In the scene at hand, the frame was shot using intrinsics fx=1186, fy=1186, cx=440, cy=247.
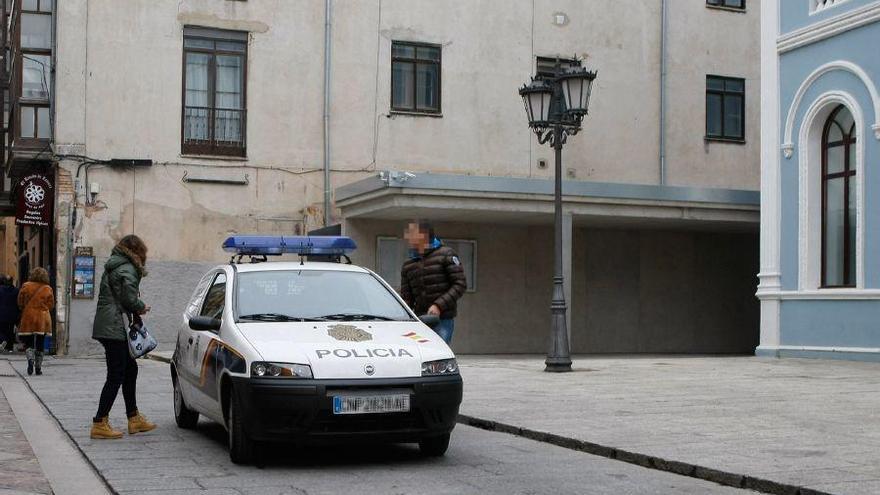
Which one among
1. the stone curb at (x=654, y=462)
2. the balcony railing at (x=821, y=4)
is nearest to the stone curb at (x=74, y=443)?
the stone curb at (x=654, y=462)

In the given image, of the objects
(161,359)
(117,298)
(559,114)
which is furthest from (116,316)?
(161,359)

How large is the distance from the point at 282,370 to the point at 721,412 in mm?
4687

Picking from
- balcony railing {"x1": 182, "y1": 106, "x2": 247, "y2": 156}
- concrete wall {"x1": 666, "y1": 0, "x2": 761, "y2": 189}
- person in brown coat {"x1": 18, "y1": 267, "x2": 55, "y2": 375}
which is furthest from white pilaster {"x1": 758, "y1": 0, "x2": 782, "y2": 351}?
person in brown coat {"x1": 18, "y1": 267, "x2": 55, "y2": 375}

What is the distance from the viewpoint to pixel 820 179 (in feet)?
62.3

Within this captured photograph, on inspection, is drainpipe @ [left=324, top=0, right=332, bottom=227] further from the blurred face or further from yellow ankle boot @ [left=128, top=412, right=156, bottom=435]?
yellow ankle boot @ [left=128, top=412, right=156, bottom=435]

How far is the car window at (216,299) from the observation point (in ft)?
30.1

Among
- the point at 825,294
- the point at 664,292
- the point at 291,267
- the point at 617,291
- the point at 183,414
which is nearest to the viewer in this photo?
the point at 291,267

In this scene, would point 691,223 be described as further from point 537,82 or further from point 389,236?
point 537,82

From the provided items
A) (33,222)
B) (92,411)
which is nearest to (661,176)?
(33,222)

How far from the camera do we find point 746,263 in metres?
28.5

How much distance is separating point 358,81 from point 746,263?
34.0 feet

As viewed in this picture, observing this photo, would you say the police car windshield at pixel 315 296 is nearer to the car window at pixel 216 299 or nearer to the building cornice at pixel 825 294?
the car window at pixel 216 299

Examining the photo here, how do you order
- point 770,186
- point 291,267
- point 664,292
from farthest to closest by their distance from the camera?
1. point 664,292
2. point 770,186
3. point 291,267

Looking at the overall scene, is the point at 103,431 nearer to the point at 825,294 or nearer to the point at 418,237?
the point at 418,237
